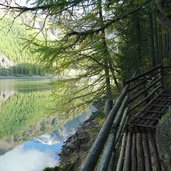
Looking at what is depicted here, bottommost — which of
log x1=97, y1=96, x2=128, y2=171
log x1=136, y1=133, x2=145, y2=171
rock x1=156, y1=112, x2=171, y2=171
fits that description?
log x1=136, y1=133, x2=145, y2=171

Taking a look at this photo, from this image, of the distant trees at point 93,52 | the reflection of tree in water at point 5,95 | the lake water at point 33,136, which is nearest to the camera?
the distant trees at point 93,52

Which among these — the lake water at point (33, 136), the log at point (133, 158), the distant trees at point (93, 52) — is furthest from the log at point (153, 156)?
the lake water at point (33, 136)

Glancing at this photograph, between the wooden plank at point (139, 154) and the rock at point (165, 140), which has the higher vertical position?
the rock at point (165, 140)

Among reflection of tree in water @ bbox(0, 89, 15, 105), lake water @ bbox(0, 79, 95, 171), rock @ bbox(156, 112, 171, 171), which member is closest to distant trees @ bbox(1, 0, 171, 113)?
rock @ bbox(156, 112, 171, 171)

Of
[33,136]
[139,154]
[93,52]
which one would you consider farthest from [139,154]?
[33,136]

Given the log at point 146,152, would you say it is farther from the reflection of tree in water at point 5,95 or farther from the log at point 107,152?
the reflection of tree in water at point 5,95

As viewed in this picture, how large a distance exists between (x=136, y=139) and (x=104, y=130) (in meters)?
3.30

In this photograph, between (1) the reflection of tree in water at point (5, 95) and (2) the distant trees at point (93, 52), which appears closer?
(2) the distant trees at point (93, 52)

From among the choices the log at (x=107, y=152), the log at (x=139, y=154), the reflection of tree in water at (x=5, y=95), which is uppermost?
the log at (x=107, y=152)

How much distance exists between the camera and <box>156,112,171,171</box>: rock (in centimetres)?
442

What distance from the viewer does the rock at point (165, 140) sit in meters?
4.42

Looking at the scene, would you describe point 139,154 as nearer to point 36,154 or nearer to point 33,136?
point 36,154

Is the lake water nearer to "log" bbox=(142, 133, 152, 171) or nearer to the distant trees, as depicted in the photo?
the distant trees

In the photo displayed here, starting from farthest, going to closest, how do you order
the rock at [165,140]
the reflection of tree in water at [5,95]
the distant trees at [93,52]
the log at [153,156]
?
the reflection of tree in water at [5,95]
the distant trees at [93,52]
the log at [153,156]
the rock at [165,140]
